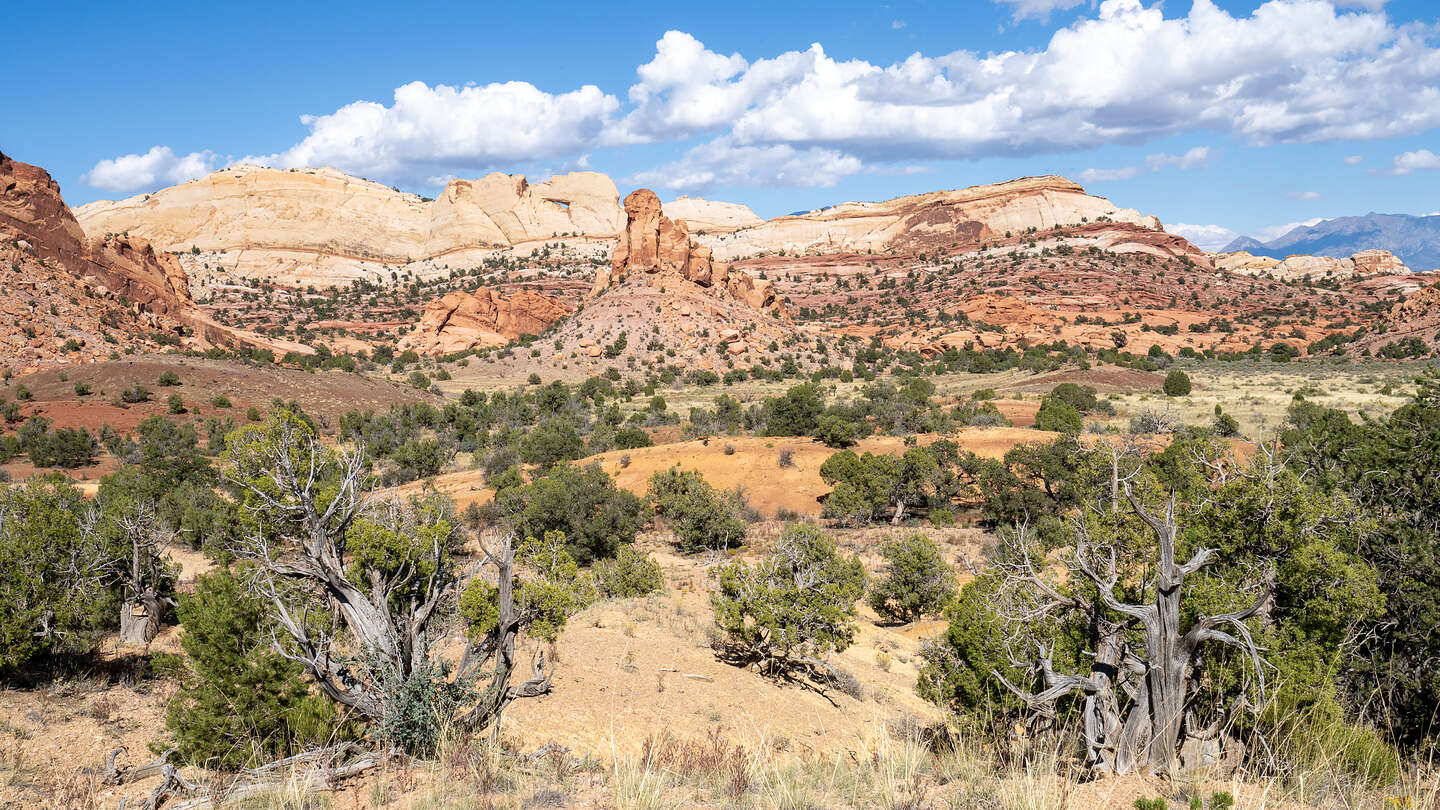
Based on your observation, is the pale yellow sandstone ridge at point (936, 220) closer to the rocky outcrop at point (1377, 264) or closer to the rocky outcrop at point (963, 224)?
the rocky outcrop at point (963, 224)

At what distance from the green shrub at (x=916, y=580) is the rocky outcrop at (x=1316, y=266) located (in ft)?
330

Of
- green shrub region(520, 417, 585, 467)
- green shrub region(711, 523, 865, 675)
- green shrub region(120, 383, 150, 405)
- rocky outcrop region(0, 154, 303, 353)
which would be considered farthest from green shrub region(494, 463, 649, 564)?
rocky outcrop region(0, 154, 303, 353)

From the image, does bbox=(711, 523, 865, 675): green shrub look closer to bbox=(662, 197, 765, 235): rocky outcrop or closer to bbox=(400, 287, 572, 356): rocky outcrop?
bbox=(400, 287, 572, 356): rocky outcrop

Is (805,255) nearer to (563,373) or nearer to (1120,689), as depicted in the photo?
(563,373)

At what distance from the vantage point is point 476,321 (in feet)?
237

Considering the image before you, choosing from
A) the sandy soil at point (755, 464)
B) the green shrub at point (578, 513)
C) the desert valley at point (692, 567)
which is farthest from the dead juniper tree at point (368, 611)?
the sandy soil at point (755, 464)

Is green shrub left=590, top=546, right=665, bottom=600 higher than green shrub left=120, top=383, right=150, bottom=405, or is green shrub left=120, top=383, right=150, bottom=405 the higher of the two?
green shrub left=120, top=383, right=150, bottom=405

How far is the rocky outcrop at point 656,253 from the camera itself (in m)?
65.6

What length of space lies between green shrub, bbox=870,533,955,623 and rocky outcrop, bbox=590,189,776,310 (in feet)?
168

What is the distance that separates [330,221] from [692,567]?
113m

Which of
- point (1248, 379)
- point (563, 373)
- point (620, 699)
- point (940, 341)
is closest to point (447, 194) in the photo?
point (563, 373)

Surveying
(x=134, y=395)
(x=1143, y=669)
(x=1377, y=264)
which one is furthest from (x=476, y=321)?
(x=1377, y=264)

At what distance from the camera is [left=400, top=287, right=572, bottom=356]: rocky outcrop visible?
69.2 m

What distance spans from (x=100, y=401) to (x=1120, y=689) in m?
44.9
